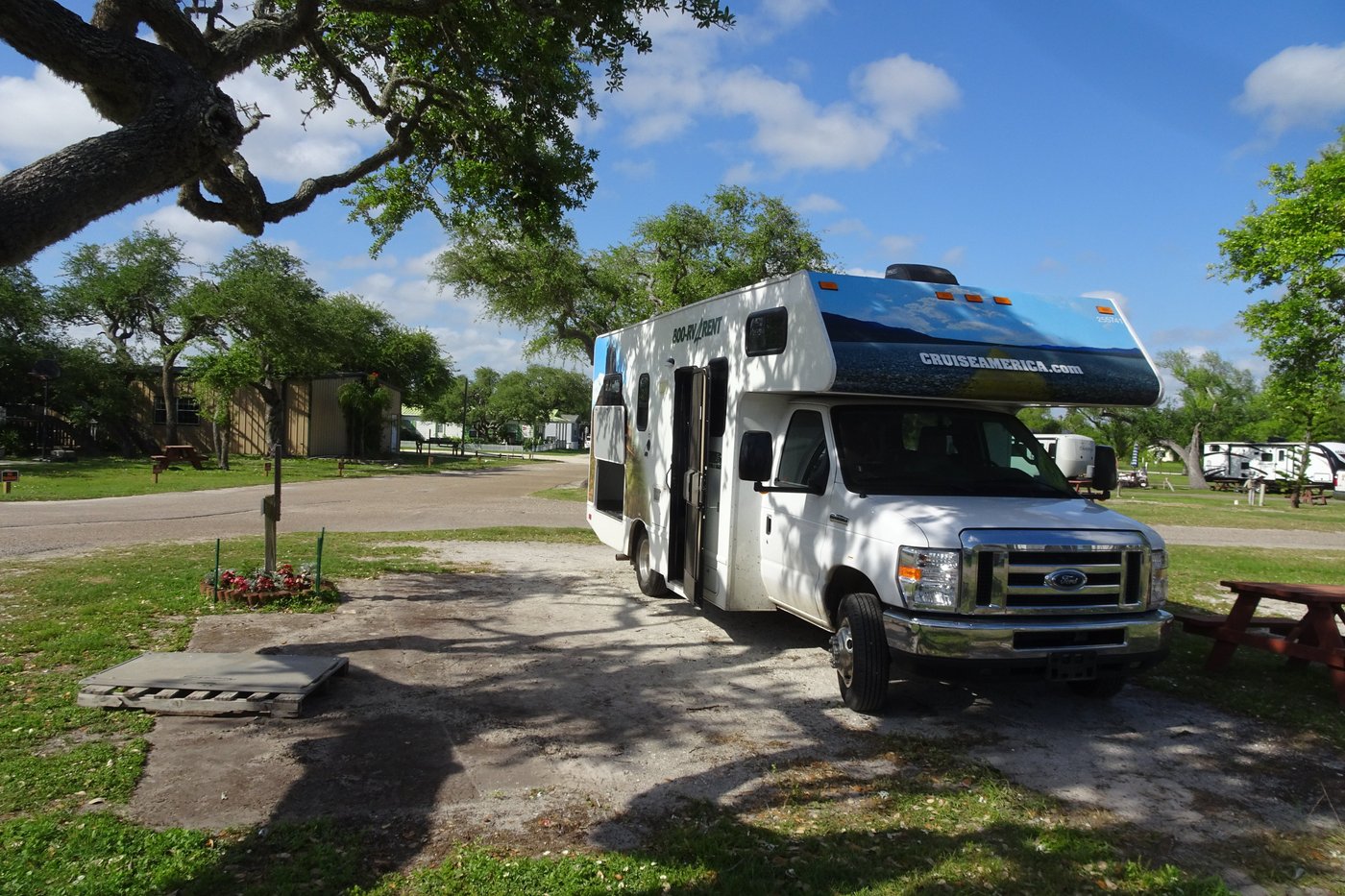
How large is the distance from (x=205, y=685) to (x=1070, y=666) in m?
5.25

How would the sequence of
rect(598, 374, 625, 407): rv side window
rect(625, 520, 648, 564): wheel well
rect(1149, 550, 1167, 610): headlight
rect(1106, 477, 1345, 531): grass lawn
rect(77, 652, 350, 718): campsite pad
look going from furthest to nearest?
rect(1106, 477, 1345, 531): grass lawn
rect(598, 374, 625, 407): rv side window
rect(625, 520, 648, 564): wheel well
rect(1149, 550, 1167, 610): headlight
rect(77, 652, 350, 718): campsite pad

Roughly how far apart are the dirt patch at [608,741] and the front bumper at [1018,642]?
1.71 ft

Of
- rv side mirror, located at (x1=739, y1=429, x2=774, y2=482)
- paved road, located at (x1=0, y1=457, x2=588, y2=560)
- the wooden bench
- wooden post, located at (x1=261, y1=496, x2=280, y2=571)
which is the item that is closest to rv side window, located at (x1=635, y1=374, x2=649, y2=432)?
rv side mirror, located at (x1=739, y1=429, x2=774, y2=482)

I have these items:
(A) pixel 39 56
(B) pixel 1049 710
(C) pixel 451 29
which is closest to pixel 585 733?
(B) pixel 1049 710

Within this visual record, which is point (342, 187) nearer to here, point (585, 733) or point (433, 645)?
point (433, 645)

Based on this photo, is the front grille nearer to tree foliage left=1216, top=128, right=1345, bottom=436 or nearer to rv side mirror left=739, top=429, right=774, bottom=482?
rv side mirror left=739, top=429, right=774, bottom=482

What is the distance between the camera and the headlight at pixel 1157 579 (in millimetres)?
5484

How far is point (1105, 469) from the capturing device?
7.15 m

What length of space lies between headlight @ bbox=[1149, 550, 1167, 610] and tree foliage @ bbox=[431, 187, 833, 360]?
19588 mm

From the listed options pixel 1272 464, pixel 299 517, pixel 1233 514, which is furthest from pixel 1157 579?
pixel 1272 464

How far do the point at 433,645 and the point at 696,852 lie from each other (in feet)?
13.3

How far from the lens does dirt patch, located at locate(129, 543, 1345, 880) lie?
4.23 m

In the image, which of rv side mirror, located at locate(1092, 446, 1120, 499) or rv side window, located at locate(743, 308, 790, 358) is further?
rv side mirror, located at locate(1092, 446, 1120, 499)

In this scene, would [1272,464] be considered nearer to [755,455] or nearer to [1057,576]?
[1057,576]
